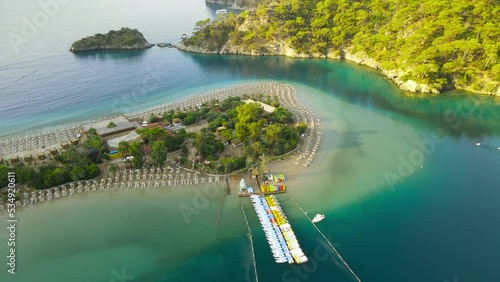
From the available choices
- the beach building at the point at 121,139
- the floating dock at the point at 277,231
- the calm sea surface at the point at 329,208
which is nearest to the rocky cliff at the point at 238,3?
the calm sea surface at the point at 329,208

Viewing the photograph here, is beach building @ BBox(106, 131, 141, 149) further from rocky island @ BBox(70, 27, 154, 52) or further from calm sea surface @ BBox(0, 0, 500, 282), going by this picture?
rocky island @ BBox(70, 27, 154, 52)

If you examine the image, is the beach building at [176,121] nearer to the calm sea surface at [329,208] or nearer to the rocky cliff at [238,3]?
the calm sea surface at [329,208]

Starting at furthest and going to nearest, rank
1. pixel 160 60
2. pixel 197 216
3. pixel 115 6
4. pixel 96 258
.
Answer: pixel 115 6, pixel 160 60, pixel 197 216, pixel 96 258

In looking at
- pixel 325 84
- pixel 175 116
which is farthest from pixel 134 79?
pixel 325 84

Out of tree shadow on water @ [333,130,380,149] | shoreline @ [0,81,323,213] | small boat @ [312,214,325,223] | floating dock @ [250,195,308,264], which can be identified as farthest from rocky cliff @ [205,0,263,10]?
small boat @ [312,214,325,223]

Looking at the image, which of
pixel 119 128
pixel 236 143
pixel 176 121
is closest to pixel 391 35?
pixel 236 143

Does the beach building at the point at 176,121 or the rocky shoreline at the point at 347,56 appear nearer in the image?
the beach building at the point at 176,121

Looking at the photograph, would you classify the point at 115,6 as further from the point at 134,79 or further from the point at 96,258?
the point at 96,258
